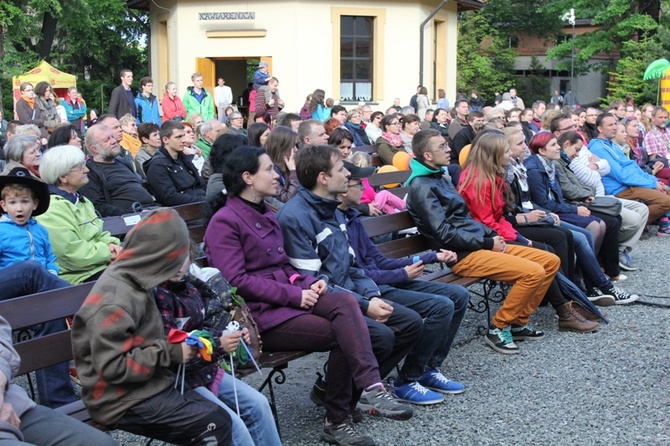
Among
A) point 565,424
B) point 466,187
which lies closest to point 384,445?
point 565,424

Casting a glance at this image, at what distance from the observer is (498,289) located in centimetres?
836

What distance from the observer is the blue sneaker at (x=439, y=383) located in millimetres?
5676

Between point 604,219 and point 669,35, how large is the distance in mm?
25220

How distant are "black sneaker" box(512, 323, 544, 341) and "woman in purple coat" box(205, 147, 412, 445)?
2.28 meters

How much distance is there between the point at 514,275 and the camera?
6.58 metres

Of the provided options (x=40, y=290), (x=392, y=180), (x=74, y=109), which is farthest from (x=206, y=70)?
(x=40, y=290)

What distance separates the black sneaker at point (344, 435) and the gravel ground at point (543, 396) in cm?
Answer: 12

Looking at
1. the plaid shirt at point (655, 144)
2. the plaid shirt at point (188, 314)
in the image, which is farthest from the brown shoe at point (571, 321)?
the plaid shirt at point (655, 144)

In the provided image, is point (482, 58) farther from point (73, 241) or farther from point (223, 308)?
point (223, 308)

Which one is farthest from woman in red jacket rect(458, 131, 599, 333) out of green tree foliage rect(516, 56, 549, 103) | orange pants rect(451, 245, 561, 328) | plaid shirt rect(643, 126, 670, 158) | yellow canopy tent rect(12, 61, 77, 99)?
green tree foliage rect(516, 56, 549, 103)

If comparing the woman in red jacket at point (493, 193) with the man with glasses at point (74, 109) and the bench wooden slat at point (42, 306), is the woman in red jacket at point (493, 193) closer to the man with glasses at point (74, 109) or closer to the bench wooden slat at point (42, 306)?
the bench wooden slat at point (42, 306)

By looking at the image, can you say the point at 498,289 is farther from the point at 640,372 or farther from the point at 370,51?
the point at 370,51

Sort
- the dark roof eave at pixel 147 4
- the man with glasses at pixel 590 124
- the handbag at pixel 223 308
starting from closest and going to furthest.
→ 1. the handbag at pixel 223 308
2. the man with glasses at pixel 590 124
3. the dark roof eave at pixel 147 4

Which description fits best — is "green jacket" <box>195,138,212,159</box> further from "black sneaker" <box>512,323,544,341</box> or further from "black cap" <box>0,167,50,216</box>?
"black cap" <box>0,167,50,216</box>
